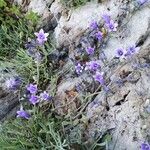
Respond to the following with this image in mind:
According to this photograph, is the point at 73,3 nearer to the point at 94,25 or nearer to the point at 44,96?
the point at 94,25

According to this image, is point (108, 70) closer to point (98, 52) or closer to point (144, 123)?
point (98, 52)

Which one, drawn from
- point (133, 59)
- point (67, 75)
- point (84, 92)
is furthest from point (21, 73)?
point (133, 59)

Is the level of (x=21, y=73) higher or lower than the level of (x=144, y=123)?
higher

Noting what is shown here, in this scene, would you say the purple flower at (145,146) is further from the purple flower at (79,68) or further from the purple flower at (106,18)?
the purple flower at (106,18)

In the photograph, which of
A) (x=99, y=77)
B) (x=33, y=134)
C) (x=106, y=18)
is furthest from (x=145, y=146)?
(x=106, y=18)

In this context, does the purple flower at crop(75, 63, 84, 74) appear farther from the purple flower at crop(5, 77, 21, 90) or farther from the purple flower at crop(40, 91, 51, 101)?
the purple flower at crop(5, 77, 21, 90)
